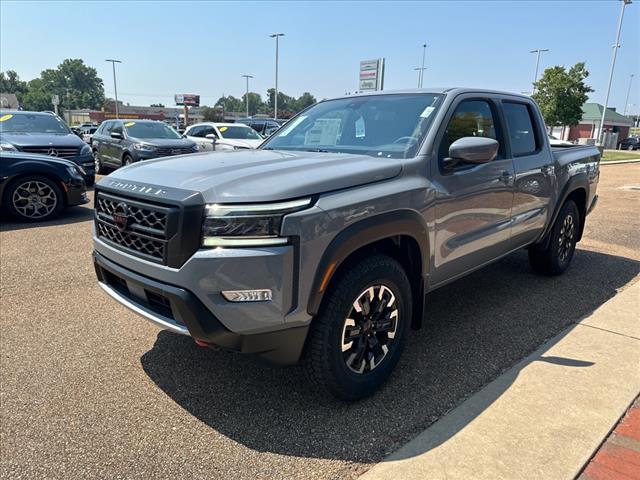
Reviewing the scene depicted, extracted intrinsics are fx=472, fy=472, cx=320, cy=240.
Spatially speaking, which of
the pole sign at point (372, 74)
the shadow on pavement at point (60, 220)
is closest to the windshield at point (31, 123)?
the shadow on pavement at point (60, 220)

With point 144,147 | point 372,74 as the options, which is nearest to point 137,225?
point 144,147

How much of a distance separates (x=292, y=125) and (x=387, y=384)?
236cm

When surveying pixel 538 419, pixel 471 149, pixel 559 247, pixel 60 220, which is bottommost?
pixel 60 220

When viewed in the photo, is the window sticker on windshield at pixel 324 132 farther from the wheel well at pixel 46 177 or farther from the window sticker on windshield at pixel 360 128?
the wheel well at pixel 46 177

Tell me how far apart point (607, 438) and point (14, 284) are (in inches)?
199

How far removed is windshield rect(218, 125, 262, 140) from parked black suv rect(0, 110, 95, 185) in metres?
4.22

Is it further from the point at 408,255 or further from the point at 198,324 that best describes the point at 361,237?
the point at 198,324

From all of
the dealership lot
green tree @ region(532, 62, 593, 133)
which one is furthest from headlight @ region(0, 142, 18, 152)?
green tree @ region(532, 62, 593, 133)

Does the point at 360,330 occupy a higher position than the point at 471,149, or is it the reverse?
the point at 471,149

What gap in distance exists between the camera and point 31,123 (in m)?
10.3

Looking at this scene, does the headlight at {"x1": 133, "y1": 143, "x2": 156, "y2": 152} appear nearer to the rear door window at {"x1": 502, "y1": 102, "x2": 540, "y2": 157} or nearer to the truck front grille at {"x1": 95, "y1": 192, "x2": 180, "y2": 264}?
the truck front grille at {"x1": 95, "y1": 192, "x2": 180, "y2": 264}

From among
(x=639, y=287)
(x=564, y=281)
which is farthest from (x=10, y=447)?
(x=639, y=287)

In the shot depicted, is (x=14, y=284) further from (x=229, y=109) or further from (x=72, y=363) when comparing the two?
(x=229, y=109)

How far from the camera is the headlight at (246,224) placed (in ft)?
7.41
